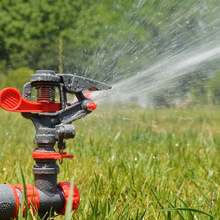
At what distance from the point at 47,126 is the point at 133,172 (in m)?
0.67

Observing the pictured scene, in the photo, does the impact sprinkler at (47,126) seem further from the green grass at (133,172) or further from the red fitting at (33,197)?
Answer: the green grass at (133,172)

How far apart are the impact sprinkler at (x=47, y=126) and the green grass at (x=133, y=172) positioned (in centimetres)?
15

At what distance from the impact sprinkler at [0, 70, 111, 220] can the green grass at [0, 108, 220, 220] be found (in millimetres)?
147

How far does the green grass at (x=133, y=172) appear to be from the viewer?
125 centimetres

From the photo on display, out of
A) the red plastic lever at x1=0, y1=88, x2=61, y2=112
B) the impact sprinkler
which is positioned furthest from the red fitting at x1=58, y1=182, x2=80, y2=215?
the red plastic lever at x1=0, y1=88, x2=61, y2=112

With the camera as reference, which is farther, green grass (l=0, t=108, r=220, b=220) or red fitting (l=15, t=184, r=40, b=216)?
green grass (l=0, t=108, r=220, b=220)

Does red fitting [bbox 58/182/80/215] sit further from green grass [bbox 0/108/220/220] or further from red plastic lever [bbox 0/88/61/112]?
red plastic lever [bbox 0/88/61/112]

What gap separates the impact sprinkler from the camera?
1.10 meters

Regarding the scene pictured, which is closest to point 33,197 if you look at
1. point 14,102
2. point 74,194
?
point 74,194

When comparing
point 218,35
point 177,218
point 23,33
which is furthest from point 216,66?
point 23,33

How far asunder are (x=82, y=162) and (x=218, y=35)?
1.56 metres

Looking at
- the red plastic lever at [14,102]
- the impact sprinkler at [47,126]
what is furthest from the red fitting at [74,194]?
the red plastic lever at [14,102]

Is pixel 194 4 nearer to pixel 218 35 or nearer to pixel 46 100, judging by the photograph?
pixel 218 35

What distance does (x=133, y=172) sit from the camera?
1.68 metres
